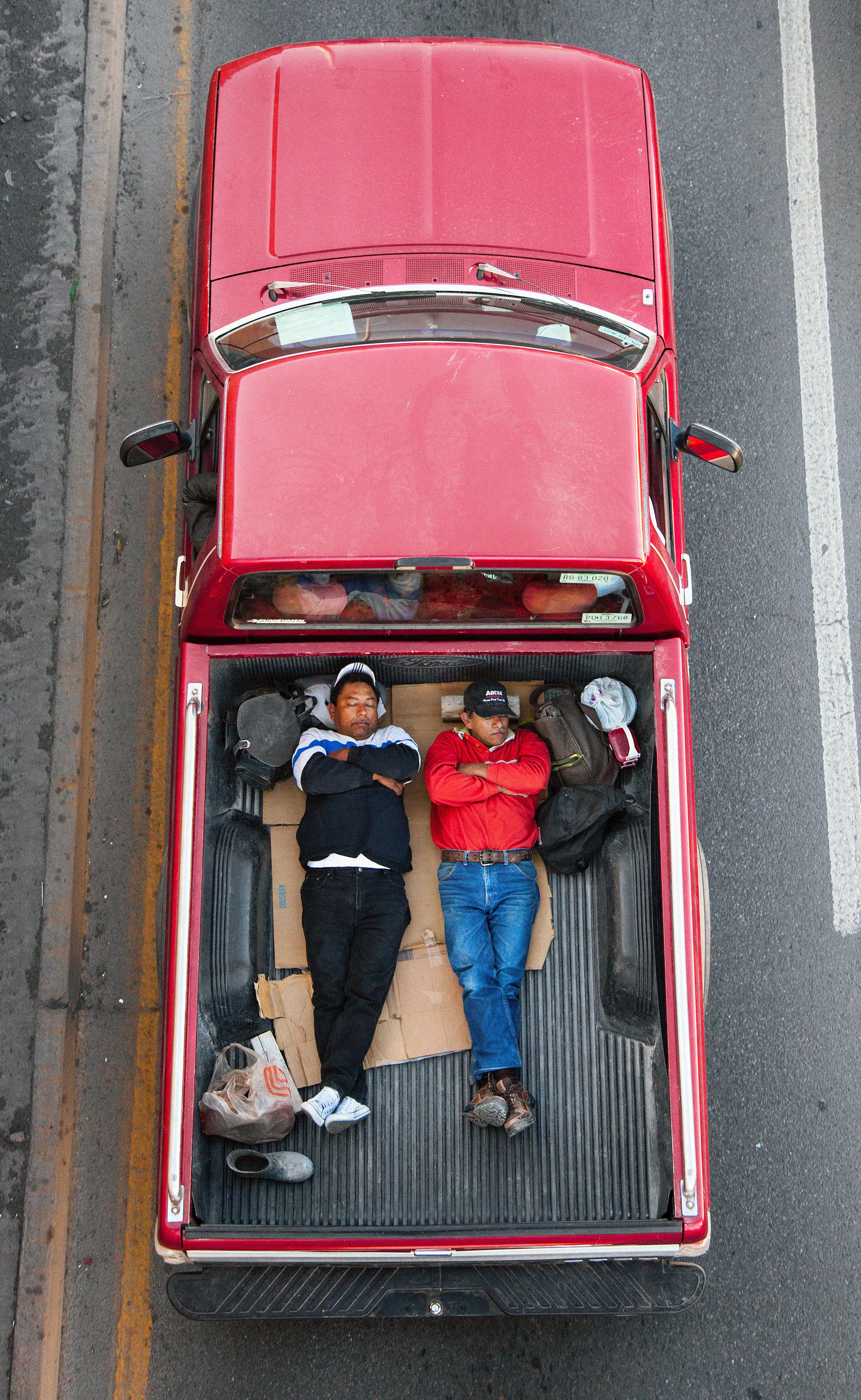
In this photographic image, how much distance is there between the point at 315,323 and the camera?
371 centimetres

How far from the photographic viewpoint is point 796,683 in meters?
4.93

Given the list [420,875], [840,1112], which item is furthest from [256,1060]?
[840,1112]

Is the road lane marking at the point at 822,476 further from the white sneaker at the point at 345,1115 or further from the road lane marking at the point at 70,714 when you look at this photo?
the road lane marking at the point at 70,714

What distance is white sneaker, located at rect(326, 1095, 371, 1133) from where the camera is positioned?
3.76 meters

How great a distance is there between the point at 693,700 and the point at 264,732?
6.78 feet

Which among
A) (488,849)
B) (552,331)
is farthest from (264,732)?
(552,331)

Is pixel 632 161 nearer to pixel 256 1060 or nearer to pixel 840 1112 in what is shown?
pixel 256 1060

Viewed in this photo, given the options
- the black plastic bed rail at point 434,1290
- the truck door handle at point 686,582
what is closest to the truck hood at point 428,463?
the truck door handle at point 686,582

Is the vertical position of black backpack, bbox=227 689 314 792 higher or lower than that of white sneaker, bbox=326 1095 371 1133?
higher

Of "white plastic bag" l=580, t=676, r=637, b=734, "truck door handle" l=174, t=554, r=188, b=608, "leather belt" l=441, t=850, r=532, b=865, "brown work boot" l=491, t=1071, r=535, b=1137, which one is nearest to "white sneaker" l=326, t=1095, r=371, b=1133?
"brown work boot" l=491, t=1071, r=535, b=1137

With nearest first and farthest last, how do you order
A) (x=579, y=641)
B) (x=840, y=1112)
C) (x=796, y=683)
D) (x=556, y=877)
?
(x=579, y=641)
(x=556, y=877)
(x=840, y=1112)
(x=796, y=683)

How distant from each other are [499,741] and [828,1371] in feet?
9.95

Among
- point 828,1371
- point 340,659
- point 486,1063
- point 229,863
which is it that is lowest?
point 828,1371

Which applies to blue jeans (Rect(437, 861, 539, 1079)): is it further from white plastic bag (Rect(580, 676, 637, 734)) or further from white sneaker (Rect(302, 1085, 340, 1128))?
white plastic bag (Rect(580, 676, 637, 734))
